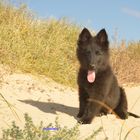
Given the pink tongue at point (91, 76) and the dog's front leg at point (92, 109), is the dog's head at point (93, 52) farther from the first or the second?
the dog's front leg at point (92, 109)

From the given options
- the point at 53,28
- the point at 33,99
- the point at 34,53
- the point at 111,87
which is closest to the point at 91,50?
the point at 111,87

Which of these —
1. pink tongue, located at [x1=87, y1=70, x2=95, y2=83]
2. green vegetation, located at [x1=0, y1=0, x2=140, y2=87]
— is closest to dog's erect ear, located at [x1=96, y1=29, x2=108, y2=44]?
pink tongue, located at [x1=87, y1=70, x2=95, y2=83]

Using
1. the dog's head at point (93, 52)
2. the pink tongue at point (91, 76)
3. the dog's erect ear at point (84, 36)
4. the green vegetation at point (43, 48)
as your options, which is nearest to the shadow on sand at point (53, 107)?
the pink tongue at point (91, 76)

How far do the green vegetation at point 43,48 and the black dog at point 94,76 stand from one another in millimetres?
2891

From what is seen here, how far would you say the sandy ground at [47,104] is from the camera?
6.34 metres

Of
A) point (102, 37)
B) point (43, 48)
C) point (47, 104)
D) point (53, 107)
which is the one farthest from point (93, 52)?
point (43, 48)

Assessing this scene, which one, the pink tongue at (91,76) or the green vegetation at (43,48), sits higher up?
the pink tongue at (91,76)

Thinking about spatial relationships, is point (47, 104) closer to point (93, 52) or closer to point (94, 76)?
point (94, 76)

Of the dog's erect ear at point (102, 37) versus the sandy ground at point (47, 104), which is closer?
the sandy ground at point (47, 104)

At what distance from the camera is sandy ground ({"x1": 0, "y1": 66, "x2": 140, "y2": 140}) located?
6.34m

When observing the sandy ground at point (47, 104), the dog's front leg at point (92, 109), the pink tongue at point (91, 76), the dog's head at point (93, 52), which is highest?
the dog's head at point (93, 52)

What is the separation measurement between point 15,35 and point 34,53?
0.64m

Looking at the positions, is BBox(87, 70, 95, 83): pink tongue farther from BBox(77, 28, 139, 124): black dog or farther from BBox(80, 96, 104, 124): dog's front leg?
BBox(80, 96, 104, 124): dog's front leg

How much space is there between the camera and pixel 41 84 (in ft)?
32.0
